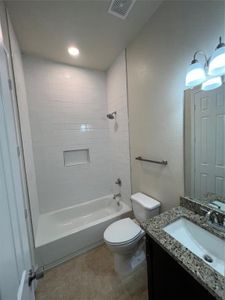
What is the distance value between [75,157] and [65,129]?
0.53 m

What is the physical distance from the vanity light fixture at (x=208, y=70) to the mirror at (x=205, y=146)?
0.06 meters

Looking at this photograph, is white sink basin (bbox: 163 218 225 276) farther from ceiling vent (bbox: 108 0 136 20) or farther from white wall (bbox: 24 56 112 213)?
ceiling vent (bbox: 108 0 136 20)

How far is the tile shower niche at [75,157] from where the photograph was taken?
2.32m

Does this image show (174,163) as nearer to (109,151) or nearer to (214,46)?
(214,46)

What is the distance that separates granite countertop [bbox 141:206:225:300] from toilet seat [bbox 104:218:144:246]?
19.7 inches

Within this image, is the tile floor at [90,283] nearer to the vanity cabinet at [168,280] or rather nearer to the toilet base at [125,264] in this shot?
the toilet base at [125,264]

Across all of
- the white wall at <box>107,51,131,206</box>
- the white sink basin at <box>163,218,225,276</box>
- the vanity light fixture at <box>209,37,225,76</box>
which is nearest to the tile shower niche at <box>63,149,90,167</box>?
the white wall at <box>107,51,131,206</box>

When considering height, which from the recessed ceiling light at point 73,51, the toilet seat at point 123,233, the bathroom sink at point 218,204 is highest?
the recessed ceiling light at point 73,51

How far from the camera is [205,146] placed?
42.7 inches

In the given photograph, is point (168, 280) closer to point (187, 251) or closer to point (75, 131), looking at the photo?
point (187, 251)

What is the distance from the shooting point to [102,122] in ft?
8.35

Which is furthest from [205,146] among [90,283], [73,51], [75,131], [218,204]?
[73,51]

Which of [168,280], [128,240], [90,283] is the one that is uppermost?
[168,280]

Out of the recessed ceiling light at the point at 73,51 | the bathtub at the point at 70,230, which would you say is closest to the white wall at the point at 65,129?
the bathtub at the point at 70,230
